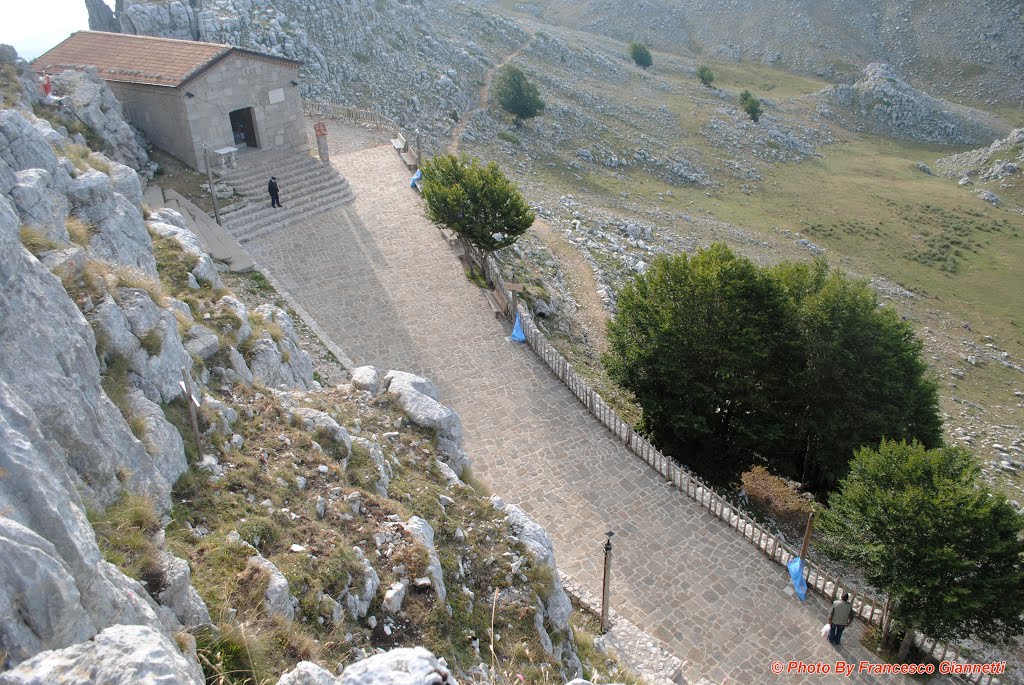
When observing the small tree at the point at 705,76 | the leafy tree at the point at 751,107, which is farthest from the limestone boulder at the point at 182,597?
the small tree at the point at 705,76

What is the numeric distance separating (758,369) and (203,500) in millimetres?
17948

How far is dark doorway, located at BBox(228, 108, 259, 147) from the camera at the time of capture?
32031 mm

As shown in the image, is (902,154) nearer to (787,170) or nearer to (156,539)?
(787,170)

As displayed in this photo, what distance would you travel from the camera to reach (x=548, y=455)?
20172mm

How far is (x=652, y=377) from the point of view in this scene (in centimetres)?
2347

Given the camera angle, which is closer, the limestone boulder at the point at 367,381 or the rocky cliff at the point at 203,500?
the rocky cliff at the point at 203,500

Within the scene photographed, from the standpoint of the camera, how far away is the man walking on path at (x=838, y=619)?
15578mm

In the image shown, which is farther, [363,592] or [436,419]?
[436,419]

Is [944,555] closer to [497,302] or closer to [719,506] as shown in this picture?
[719,506]

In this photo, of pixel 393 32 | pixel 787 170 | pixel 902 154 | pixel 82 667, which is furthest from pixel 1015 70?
pixel 82 667

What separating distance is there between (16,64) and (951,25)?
9973 centimetres

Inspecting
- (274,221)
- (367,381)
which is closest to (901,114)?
(274,221)

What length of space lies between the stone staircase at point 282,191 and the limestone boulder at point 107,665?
75.0 feet

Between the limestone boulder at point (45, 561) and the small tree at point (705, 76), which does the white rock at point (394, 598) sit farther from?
the small tree at point (705, 76)
